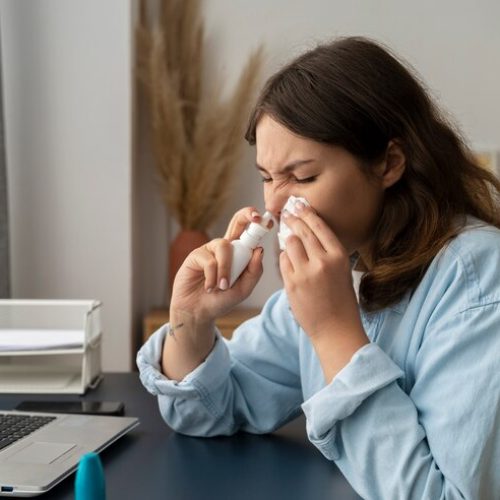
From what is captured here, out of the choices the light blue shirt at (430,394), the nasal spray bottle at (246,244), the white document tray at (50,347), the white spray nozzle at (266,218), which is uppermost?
the white spray nozzle at (266,218)

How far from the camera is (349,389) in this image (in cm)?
101

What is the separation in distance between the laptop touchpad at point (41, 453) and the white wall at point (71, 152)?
1855mm

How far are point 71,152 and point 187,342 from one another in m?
1.79

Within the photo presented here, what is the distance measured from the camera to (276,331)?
1424 mm

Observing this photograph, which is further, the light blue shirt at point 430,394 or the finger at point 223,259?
the finger at point 223,259

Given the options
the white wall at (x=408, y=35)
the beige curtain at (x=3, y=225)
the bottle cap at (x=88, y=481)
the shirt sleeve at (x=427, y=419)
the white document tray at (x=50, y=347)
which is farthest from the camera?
the white wall at (x=408, y=35)

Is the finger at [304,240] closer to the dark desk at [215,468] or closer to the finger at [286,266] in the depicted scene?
the finger at [286,266]

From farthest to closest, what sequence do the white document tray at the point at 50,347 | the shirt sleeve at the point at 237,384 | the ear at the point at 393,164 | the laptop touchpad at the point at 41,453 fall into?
the white document tray at the point at 50,347 → the shirt sleeve at the point at 237,384 → the ear at the point at 393,164 → the laptop touchpad at the point at 41,453

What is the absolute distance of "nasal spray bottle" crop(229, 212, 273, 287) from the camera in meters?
1.24

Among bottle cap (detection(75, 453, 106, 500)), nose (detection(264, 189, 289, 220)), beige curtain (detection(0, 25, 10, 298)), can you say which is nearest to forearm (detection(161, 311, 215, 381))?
nose (detection(264, 189, 289, 220))

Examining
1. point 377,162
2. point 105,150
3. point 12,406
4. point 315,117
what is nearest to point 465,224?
point 377,162

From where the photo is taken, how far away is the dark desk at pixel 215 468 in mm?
1051

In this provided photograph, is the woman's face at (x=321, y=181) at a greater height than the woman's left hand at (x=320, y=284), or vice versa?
the woman's face at (x=321, y=181)

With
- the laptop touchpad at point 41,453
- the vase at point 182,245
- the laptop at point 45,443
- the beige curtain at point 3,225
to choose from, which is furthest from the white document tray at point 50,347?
the vase at point 182,245
